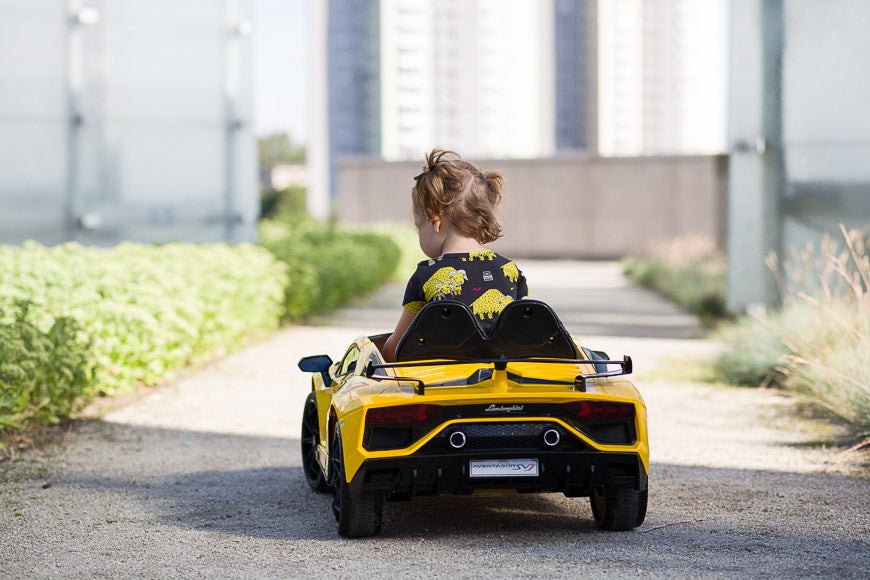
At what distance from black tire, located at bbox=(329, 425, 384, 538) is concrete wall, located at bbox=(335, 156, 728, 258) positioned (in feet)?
105

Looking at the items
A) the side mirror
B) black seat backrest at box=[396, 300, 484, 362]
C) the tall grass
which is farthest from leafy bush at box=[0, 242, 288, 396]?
the tall grass

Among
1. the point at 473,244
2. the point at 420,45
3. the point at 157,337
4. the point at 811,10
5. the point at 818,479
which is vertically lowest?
the point at 818,479

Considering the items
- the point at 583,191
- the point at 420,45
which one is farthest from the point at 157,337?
the point at 420,45

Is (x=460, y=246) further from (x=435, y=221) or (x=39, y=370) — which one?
(x=39, y=370)

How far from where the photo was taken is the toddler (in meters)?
4.87

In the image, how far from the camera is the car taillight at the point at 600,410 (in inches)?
178

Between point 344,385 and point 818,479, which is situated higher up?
point 344,385

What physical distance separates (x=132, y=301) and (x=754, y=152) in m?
7.95

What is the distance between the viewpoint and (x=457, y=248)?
197 inches

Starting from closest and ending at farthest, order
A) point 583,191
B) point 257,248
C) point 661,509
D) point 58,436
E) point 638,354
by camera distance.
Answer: point 661,509 < point 58,436 < point 638,354 < point 257,248 < point 583,191

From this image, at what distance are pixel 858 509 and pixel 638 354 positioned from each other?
22.1ft

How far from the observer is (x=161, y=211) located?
14.4 m

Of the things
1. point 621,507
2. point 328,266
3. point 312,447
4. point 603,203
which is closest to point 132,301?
point 312,447

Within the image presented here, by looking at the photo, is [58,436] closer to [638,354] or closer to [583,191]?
[638,354]
